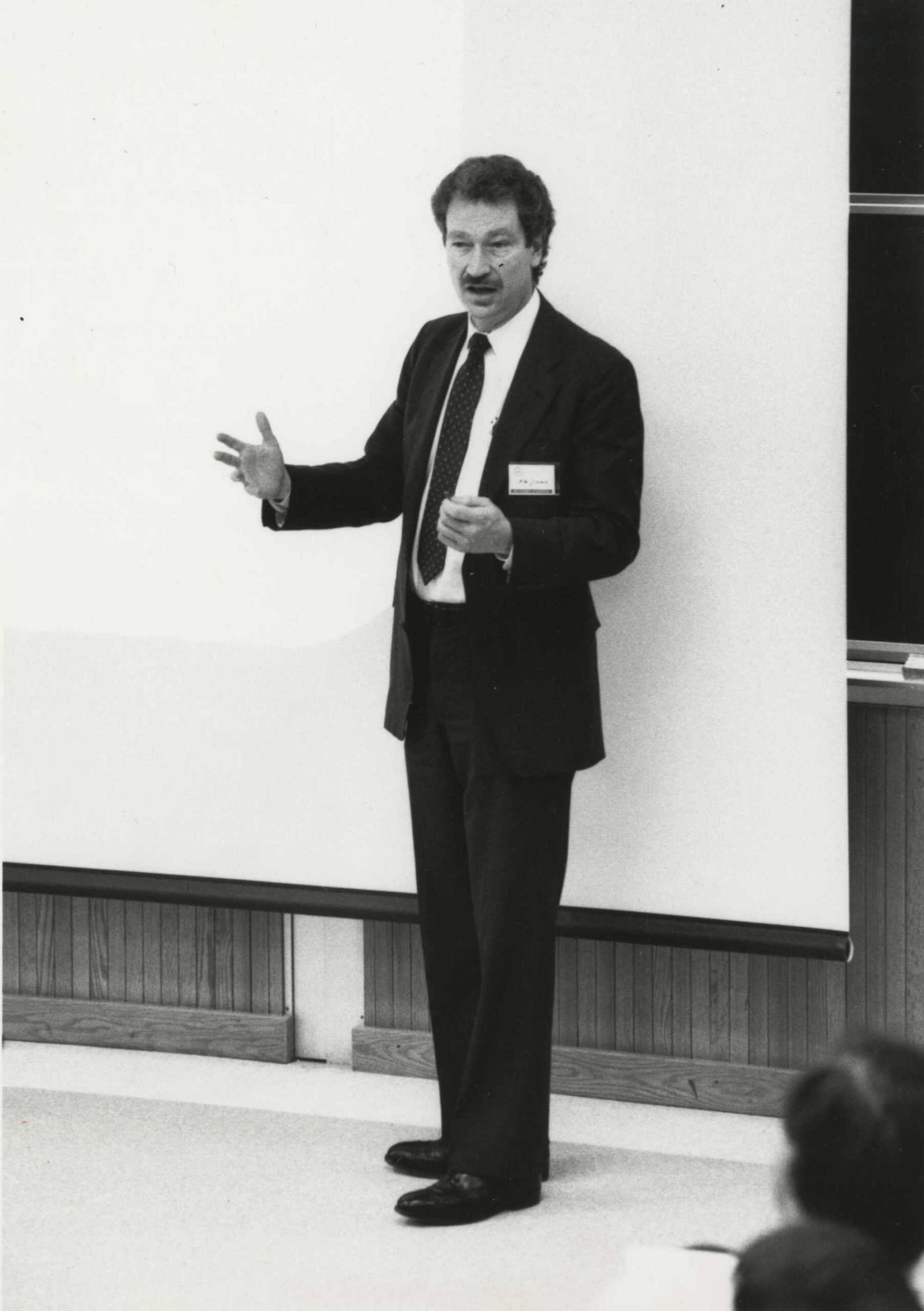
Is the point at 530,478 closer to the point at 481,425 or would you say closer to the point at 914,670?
the point at 481,425

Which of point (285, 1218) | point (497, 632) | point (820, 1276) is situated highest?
point (497, 632)

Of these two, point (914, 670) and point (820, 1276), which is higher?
point (914, 670)

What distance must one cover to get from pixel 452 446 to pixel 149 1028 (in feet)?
4.69

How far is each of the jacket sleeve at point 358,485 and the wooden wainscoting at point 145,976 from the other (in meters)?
0.90

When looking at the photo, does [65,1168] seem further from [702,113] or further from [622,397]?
[702,113]

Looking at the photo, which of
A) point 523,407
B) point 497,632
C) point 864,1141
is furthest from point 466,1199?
point 864,1141

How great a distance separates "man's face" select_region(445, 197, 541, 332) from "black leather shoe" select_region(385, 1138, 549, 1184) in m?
1.40

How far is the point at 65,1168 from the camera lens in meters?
→ 2.96

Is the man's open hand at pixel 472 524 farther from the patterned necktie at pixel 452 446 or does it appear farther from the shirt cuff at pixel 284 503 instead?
the shirt cuff at pixel 284 503

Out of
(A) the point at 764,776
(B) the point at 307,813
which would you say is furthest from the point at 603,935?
(B) the point at 307,813

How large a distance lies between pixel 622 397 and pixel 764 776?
2.34 ft

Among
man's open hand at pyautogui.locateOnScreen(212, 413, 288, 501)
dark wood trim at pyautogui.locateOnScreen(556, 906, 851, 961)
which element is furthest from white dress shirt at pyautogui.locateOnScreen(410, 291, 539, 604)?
dark wood trim at pyautogui.locateOnScreen(556, 906, 851, 961)

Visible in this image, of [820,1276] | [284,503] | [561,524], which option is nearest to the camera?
[820,1276]

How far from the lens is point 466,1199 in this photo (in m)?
2.72
